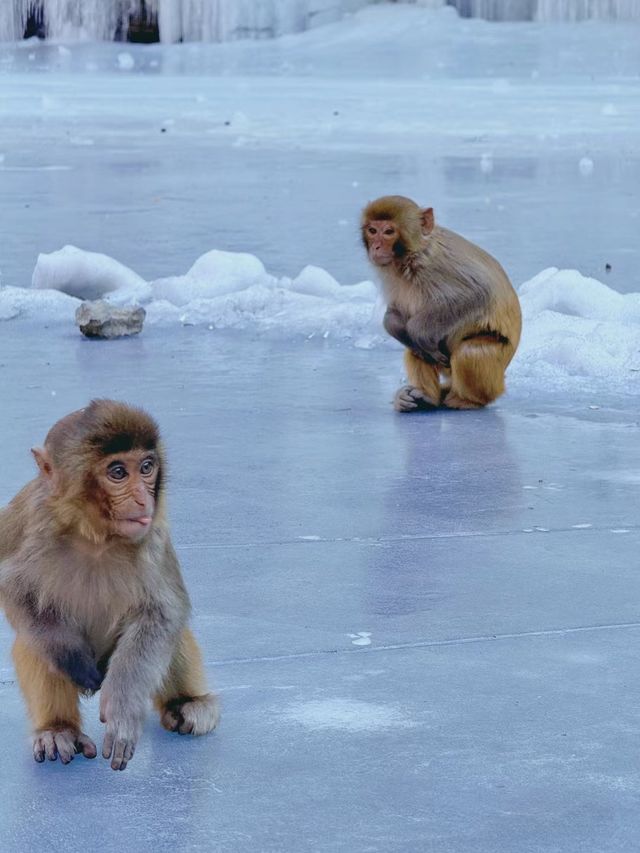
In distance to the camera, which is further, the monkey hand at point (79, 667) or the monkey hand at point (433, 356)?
the monkey hand at point (433, 356)

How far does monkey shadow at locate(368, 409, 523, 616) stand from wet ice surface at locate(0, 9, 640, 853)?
12 millimetres

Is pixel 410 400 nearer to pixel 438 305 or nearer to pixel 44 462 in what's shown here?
pixel 438 305

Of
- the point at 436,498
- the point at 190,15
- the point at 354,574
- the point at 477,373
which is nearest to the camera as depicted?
the point at 354,574

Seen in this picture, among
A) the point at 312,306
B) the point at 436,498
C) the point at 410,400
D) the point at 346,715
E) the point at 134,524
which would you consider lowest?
the point at 312,306

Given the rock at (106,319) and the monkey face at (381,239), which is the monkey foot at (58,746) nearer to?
the monkey face at (381,239)

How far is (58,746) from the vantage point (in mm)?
2805

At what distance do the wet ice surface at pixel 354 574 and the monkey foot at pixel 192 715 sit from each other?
0.03m

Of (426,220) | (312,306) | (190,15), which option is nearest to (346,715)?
(426,220)

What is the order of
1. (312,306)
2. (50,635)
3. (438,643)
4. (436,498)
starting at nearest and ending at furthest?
(50,635) < (438,643) < (436,498) < (312,306)

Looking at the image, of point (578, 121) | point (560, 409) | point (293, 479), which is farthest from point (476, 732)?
point (578, 121)

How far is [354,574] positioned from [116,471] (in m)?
1.37

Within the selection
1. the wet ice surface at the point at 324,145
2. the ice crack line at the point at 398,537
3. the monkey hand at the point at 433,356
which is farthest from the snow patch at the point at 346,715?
the wet ice surface at the point at 324,145

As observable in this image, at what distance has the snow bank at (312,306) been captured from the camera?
6488 millimetres

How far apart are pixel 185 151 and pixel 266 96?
6.18 m
